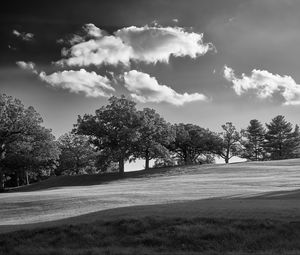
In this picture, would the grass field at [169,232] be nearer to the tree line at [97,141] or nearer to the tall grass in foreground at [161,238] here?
the tall grass in foreground at [161,238]

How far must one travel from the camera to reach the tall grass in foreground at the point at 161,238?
44.7 feet

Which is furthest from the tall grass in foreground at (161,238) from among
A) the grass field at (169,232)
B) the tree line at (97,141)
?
the tree line at (97,141)

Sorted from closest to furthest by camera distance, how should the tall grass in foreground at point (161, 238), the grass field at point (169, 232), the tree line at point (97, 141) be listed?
the tall grass in foreground at point (161, 238) → the grass field at point (169, 232) → the tree line at point (97, 141)

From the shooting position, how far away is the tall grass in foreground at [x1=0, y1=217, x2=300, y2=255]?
13.6 meters

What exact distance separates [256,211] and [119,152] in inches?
1783

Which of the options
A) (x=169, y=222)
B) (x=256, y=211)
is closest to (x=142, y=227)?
(x=169, y=222)

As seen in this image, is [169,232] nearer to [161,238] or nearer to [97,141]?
[161,238]

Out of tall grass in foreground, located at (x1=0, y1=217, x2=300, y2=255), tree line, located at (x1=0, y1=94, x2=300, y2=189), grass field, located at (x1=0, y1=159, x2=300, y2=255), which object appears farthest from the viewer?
tree line, located at (x1=0, y1=94, x2=300, y2=189)

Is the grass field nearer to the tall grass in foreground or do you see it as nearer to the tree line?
the tall grass in foreground

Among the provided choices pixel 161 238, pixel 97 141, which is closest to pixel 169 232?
pixel 161 238

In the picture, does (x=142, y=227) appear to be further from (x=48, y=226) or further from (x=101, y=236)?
(x=48, y=226)

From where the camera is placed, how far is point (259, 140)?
94188 mm

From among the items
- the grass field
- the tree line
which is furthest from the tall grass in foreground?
the tree line

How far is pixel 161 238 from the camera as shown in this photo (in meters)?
14.5
